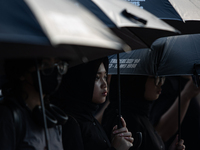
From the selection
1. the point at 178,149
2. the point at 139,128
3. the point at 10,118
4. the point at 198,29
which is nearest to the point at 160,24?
the point at 10,118

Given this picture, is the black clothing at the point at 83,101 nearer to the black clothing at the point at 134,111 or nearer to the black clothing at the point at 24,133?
the black clothing at the point at 134,111

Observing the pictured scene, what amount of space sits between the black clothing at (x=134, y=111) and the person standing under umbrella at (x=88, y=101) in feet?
1.71

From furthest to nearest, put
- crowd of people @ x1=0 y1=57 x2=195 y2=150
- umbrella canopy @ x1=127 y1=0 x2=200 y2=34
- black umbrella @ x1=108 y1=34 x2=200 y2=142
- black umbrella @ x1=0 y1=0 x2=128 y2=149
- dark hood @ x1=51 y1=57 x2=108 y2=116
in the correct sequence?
black umbrella @ x1=108 y1=34 x2=200 y2=142
umbrella canopy @ x1=127 y1=0 x2=200 y2=34
dark hood @ x1=51 y1=57 x2=108 y2=116
crowd of people @ x1=0 y1=57 x2=195 y2=150
black umbrella @ x1=0 y1=0 x2=128 y2=149

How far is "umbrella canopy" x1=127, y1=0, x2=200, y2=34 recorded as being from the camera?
11.3 feet

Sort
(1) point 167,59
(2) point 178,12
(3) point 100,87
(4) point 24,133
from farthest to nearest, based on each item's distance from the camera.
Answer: (1) point 167,59
(2) point 178,12
(3) point 100,87
(4) point 24,133

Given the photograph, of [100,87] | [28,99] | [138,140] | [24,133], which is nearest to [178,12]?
[100,87]

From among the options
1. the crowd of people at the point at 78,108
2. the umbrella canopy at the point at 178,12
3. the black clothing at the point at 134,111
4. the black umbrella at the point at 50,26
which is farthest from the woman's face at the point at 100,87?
the black umbrella at the point at 50,26

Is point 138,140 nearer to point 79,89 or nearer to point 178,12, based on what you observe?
point 79,89

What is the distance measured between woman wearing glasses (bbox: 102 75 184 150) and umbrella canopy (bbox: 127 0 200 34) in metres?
0.78

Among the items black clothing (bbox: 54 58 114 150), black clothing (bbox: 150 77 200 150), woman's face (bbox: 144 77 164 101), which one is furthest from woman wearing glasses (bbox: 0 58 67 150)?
black clothing (bbox: 150 77 200 150)

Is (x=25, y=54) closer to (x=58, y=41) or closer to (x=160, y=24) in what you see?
(x=58, y=41)

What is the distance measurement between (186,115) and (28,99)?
11.0 ft

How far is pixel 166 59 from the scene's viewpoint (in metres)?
3.86

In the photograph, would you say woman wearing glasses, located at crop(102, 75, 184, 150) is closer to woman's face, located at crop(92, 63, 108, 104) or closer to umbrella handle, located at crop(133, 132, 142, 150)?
umbrella handle, located at crop(133, 132, 142, 150)
